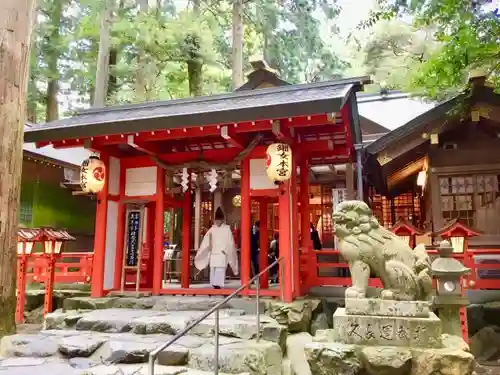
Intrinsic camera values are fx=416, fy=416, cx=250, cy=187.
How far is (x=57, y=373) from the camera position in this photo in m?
5.15

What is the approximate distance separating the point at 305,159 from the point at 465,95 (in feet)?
14.5

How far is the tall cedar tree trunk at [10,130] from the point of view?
5840mm

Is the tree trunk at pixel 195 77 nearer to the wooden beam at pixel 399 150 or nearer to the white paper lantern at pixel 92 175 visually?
the wooden beam at pixel 399 150

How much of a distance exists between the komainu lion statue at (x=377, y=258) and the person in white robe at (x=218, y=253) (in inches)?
158

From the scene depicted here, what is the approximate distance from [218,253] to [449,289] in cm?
474

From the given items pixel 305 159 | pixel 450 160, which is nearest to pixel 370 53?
pixel 450 160

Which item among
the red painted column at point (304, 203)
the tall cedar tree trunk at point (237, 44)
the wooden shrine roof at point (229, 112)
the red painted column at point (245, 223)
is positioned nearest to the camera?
the wooden shrine roof at point (229, 112)

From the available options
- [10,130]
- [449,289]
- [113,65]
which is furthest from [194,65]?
[449,289]

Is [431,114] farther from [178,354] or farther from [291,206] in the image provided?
[178,354]

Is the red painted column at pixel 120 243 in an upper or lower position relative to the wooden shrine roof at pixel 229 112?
lower

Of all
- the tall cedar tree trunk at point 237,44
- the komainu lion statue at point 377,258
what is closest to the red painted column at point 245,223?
the komainu lion statue at point 377,258

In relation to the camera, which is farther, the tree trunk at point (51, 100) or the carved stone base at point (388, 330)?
the tree trunk at point (51, 100)

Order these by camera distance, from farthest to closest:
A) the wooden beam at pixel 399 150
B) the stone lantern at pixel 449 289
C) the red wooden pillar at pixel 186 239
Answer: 1. the wooden beam at pixel 399 150
2. the red wooden pillar at pixel 186 239
3. the stone lantern at pixel 449 289

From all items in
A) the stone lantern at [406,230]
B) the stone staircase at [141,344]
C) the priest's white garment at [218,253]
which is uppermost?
the stone lantern at [406,230]
